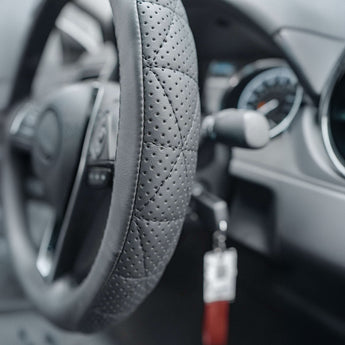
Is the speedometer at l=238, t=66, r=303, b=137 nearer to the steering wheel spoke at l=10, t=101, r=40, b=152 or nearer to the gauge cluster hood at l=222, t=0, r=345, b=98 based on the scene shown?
the gauge cluster hood at l=222, t=0, r=345, b=98

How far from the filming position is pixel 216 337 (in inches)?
29.9

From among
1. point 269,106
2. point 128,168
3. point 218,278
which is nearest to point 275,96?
point 269,106

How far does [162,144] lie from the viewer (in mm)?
447

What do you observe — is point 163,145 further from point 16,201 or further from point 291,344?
point 291,344

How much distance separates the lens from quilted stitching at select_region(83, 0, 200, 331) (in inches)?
17.3

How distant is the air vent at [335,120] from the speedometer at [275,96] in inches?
2.1

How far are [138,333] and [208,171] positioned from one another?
354 millimetres

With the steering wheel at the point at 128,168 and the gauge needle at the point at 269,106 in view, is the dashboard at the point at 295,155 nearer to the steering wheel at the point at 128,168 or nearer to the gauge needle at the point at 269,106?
the gauge needle at the point at 269,106

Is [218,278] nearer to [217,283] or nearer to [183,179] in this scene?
[217,283]

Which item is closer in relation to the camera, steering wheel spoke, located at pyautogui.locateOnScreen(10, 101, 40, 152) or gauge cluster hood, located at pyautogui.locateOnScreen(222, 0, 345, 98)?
gauge cluster hood, located at pyautogui.locateOnScreen(222, 0, 345, 98)

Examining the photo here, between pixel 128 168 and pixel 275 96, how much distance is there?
402 millimetres

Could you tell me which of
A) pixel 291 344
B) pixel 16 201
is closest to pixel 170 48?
pixel 16 201

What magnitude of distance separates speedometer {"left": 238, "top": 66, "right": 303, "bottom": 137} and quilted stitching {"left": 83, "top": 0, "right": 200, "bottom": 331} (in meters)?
0.26

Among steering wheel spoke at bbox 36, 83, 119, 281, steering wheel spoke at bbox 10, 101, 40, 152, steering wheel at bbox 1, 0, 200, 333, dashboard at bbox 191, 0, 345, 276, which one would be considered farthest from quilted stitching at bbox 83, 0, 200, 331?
steering wheel spoke at bbox 10, 101, 40, 152
